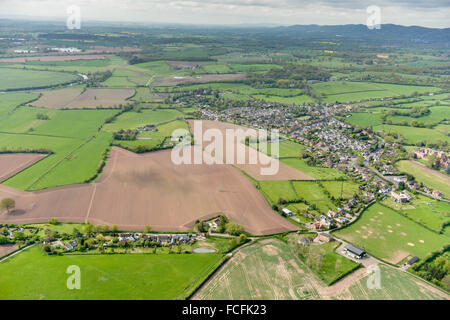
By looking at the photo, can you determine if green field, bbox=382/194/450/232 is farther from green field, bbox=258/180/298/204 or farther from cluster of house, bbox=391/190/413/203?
green field, bbox=258/180/298/204

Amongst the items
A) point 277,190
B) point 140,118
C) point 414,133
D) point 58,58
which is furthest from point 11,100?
point 414,133

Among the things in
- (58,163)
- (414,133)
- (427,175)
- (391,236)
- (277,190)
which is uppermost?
(414,133)

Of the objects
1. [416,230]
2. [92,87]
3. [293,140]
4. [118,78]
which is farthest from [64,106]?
[416,230]

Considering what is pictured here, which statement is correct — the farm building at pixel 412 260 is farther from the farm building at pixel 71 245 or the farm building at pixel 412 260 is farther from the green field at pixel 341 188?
the farm building at pixel 71 245

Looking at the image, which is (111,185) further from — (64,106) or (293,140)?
(64,106)

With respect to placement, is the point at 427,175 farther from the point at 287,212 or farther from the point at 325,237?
the point at 287,212

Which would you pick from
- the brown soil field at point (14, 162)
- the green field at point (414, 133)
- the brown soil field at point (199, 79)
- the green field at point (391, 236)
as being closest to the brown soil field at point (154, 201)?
the brown soil field at point (14, 162)
